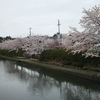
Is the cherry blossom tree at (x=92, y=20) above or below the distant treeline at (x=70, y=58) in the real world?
above

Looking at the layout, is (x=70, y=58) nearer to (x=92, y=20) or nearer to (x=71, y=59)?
(x=71, y=59)

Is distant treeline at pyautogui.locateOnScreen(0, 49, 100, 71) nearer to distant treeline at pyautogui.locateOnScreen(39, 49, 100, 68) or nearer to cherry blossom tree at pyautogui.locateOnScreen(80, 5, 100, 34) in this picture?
distant treeline at pyautogui.locateOnScreen(39, 49, 100, 68)

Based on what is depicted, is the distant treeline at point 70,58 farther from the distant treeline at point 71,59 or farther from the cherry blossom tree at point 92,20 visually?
the cherry blossom tree at point 92,20

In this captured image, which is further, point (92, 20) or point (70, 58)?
point (70, 58)

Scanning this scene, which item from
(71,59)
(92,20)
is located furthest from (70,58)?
(92,20)

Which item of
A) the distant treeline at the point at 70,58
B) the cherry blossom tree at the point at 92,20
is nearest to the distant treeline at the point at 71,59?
the distant treeline at the point at 70,58

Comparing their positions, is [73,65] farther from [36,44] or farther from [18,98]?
[36,44]

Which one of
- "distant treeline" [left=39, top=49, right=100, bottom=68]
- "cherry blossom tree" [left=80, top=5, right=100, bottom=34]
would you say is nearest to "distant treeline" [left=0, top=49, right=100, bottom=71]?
"distant treeline" [left=39, top=49, right=100, bottom=68]

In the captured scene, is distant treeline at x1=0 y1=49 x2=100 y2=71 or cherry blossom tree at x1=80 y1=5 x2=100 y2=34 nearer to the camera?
cherry blossom tree at x1=80 y1=5 x2=100 y2=34

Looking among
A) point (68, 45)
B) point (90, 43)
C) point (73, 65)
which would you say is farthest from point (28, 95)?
point (73, 65)

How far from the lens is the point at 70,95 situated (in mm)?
9531

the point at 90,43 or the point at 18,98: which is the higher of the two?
the point at 90,43

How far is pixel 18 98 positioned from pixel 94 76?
6303mm

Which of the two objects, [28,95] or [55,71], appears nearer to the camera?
[28,95]
